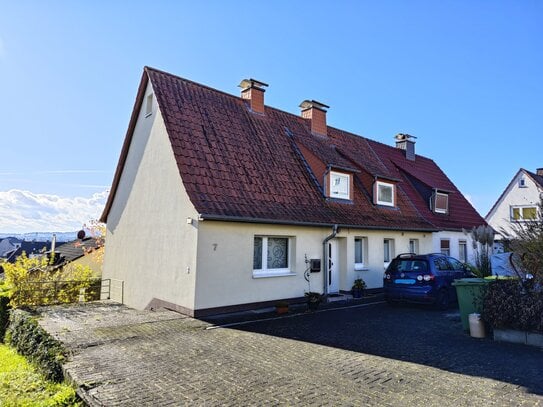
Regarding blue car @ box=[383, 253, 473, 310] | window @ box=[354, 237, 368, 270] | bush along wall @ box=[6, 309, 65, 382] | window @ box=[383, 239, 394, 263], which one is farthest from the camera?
window @ box=[383, 239, 394, 263]

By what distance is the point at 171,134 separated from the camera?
11531mm

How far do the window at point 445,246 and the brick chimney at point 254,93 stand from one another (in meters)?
11.7

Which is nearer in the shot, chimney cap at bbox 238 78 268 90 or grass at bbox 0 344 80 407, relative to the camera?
grass at bbox 0 344 80 407

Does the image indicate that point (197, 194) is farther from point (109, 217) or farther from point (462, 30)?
point (462, 30)

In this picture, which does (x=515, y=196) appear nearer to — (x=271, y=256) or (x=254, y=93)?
(x=254, y=93)

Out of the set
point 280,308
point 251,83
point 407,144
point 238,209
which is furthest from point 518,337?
point 407,144

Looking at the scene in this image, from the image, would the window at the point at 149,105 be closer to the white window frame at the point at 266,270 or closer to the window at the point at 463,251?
the white window frame at the point at 266,270

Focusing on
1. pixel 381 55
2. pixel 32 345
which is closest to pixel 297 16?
pixel 381 55

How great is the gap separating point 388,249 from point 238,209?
28.4 feet

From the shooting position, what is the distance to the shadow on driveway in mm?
6139

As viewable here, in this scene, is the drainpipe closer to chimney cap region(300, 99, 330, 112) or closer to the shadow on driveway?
the shadow on driveway

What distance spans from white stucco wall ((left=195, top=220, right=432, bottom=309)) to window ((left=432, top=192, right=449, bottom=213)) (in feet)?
27.0

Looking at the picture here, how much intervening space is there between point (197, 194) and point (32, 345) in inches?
203

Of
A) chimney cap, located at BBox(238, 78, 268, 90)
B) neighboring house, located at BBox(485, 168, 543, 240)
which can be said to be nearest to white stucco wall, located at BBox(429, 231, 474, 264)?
chimney cap, located at BBox(238, 78, 268, 90)
